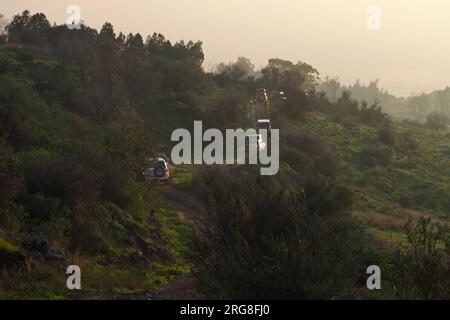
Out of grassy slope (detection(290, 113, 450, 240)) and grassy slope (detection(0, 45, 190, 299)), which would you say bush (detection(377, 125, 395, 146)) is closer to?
grassy slope (detection(290, 113, 450, 240))

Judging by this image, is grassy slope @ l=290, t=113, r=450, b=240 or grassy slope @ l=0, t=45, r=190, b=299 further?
grassy slope @ l=290, t=113, r=450, b=240

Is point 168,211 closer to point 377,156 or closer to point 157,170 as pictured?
point 157,170

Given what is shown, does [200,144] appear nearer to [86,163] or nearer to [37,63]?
[37,63]

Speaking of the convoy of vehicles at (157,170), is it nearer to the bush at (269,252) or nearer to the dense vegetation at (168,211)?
the dense vegetation at (168,211)

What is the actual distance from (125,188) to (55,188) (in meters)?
3.74

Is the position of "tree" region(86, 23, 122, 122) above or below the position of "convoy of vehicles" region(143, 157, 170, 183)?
above

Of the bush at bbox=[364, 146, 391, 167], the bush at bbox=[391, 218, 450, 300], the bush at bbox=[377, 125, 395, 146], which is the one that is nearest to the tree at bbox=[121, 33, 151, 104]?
the bush at bbox=[364, 146, 391, 167]

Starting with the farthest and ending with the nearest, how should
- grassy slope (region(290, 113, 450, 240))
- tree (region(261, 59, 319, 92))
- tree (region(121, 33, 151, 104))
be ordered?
tree (region(261, 59, 319, 92)) → tree (region(121, 33, 151, 104)) → grassy slope (region(290, 113, 450, 240))

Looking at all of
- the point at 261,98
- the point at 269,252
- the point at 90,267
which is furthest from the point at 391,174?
the point at 269,252

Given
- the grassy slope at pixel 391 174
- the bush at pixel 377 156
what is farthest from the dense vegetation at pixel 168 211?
the bush at pixel 377 156

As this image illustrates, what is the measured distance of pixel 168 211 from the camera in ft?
73.8

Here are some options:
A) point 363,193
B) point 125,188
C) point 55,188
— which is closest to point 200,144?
point 363,193

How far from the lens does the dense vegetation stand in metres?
9.21
